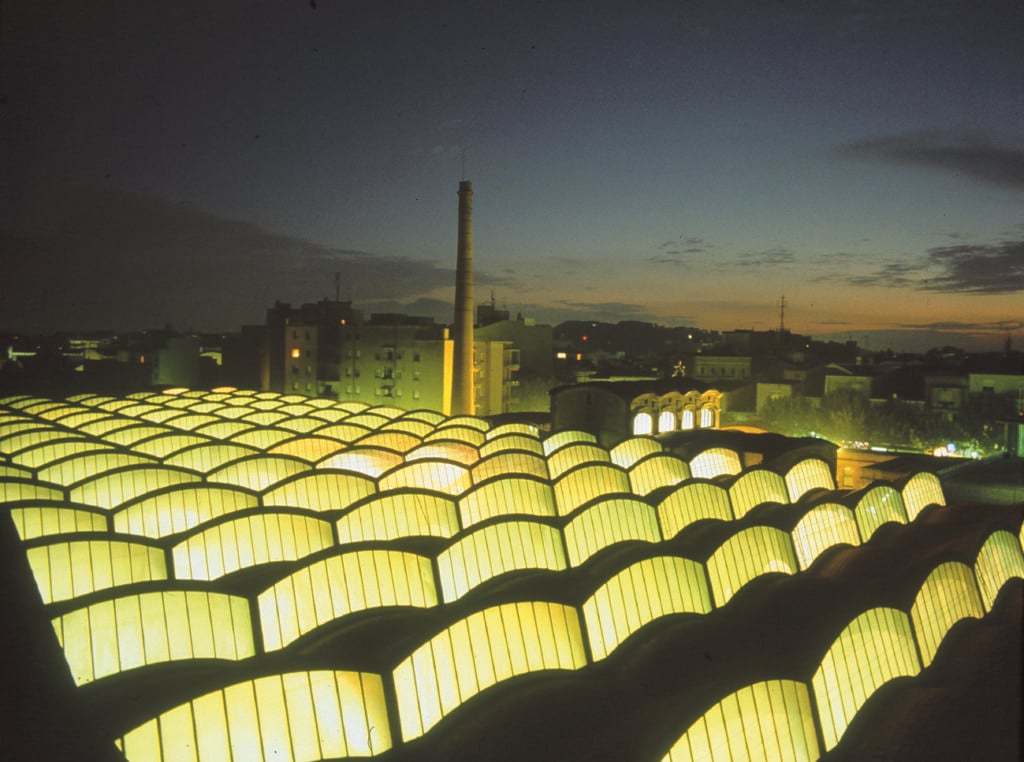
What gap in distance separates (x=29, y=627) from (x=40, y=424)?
2367cm

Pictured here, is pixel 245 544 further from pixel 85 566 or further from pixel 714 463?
pixel 714 463

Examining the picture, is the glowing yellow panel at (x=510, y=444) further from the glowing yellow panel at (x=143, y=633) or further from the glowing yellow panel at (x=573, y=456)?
the glowing yellow panel at (x=143, y=633)

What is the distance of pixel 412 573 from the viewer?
508 inches

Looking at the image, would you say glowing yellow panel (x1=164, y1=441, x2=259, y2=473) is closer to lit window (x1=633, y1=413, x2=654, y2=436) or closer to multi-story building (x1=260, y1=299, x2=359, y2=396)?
lit window (x1=633, y1=413, x2=654, y2=436)

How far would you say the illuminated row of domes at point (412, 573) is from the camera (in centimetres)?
821

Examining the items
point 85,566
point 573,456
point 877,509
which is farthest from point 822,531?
point 85,566

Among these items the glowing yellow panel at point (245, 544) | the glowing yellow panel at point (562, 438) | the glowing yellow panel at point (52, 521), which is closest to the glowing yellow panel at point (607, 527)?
the glowing yellow panel at point (245, 544)

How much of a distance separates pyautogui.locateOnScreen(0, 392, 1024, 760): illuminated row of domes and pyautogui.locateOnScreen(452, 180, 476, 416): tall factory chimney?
37.4ft

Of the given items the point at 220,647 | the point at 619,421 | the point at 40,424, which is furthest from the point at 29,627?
the point at 619,421

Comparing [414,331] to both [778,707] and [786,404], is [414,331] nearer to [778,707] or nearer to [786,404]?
[786,404]

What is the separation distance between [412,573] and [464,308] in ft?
74.0

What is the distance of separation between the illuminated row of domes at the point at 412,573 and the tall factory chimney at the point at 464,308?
11401 millimetres

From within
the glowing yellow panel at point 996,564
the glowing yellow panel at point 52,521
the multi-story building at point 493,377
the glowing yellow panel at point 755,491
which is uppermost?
the multi-story building at point 493,377

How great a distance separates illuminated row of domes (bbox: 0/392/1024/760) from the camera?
26.9 feet
